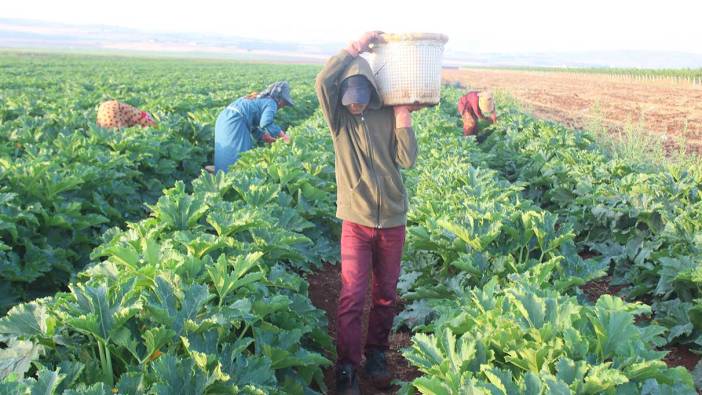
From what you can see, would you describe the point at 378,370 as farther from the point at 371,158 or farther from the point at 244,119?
the point at 244,119

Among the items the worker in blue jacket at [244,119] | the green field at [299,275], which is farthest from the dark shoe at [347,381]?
the worker in blue jacket at [244,119]

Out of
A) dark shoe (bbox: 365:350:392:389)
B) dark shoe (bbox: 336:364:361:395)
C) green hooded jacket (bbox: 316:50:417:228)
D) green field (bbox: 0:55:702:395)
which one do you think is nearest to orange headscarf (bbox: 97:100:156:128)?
green field (bbox: 0:55:702:395)

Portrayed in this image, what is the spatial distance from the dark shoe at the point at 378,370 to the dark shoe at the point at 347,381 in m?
0.26

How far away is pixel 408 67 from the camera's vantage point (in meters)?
3.37

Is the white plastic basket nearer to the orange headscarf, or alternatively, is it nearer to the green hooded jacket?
the green hooded jacket

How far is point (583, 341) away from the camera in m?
2.46

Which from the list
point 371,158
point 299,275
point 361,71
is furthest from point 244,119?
point 361,71

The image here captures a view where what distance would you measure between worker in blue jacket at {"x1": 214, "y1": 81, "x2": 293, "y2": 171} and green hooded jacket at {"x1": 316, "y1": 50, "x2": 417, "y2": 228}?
4.11 meters

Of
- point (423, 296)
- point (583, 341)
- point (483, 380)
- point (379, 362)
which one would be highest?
point (583, 341)

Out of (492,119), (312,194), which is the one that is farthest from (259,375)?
(492,119)

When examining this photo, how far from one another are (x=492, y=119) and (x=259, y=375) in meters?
10.9

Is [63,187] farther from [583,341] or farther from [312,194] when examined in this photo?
[583,341]

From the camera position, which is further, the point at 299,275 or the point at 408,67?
the point at 299,275

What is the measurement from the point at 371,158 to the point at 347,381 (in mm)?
1375
